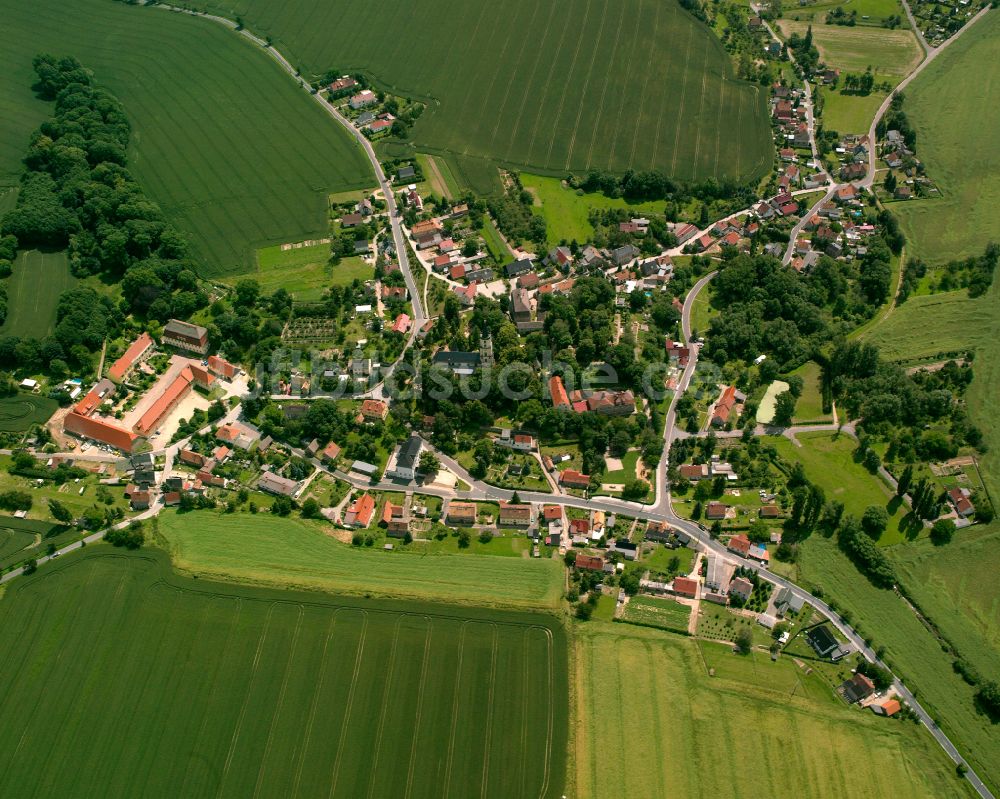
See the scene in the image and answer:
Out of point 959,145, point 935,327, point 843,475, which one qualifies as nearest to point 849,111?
point 959,145

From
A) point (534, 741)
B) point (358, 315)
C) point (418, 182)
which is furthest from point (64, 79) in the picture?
point (534, 741)

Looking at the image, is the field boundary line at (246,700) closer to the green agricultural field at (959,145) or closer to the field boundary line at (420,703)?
the field boundary line at (420,703)

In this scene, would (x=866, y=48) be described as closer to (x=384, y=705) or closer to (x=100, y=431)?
(x=384, y=705)

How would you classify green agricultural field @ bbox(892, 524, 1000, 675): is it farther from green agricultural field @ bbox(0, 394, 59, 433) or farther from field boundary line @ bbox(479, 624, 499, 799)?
green agricultural field @ bbox(0, 394, 59, 433)

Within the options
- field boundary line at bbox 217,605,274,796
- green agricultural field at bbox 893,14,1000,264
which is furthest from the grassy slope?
green agricultural field at bbox 893,14,1000,264

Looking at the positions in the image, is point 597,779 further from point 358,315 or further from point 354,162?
point 354,162

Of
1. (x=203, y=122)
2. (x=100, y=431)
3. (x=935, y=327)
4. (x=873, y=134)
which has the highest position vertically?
(x=873, y=134)
